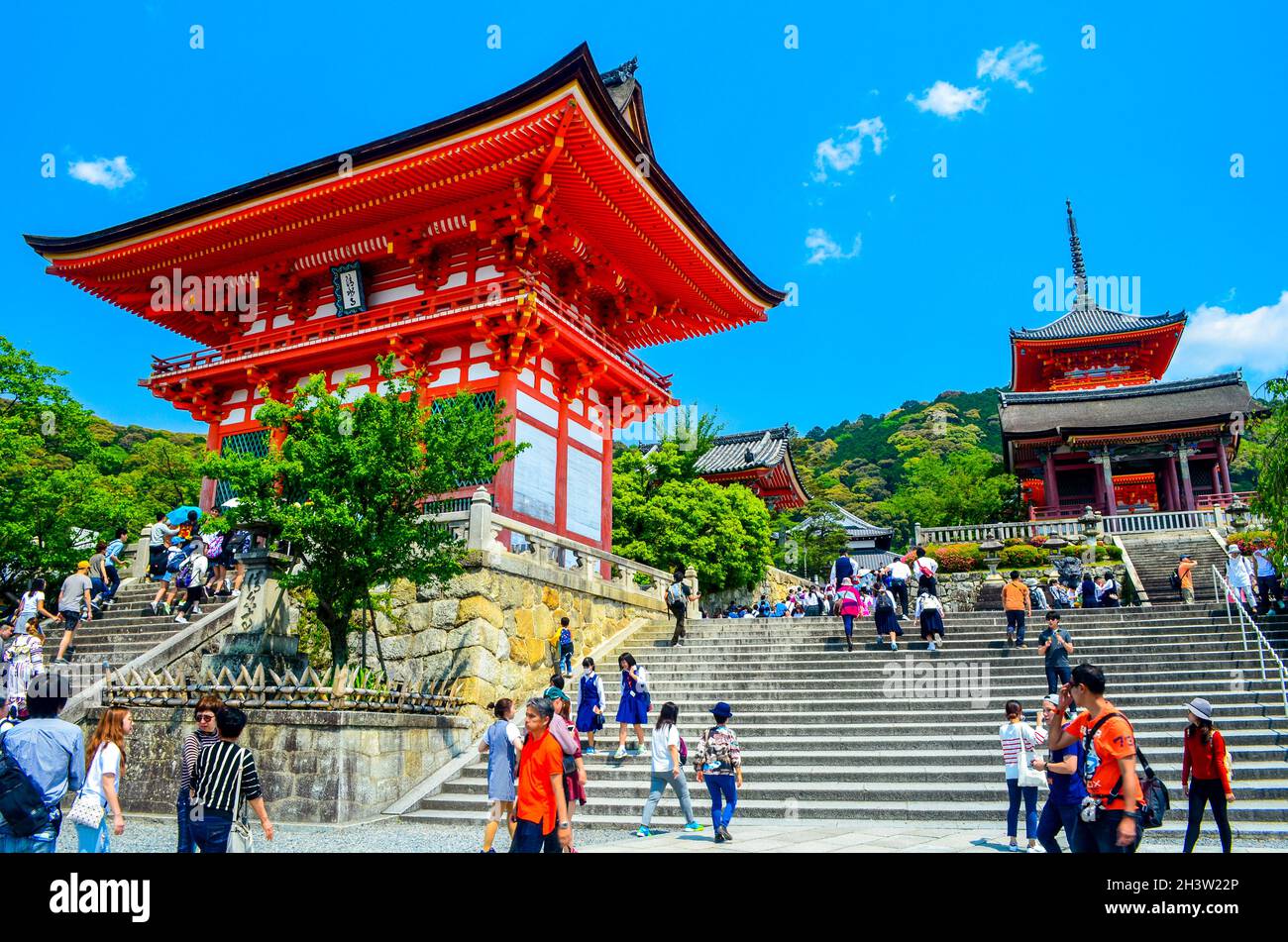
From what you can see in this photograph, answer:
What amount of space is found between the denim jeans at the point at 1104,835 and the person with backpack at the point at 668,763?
4540 mm

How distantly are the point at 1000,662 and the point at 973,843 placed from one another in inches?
261

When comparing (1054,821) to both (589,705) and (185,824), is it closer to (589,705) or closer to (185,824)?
Answer: (185,824)

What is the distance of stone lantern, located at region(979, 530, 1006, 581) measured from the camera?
26109 mm

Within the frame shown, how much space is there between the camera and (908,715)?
13.0 m

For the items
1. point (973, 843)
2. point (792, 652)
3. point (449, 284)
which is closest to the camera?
point (973, 843)

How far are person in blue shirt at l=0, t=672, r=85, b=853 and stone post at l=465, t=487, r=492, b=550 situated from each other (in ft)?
30.5

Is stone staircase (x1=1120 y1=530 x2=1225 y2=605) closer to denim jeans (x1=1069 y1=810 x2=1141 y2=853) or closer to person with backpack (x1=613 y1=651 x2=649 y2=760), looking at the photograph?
person with backpack (x1=613 y1=651 x2=649 y2=760)

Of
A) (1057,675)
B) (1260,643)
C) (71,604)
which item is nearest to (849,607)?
(1057,675)

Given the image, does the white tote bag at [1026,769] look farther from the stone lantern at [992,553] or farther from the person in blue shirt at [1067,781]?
the stone lantern at [992,553]

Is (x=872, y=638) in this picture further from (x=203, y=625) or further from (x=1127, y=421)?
(x=1127, y=421)

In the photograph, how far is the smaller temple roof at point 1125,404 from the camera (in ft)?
115

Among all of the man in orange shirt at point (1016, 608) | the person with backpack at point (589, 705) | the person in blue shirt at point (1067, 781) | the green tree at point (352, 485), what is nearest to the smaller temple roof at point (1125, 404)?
the man in orange shirt at point (1016, 608)

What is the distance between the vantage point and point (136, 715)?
1152cm

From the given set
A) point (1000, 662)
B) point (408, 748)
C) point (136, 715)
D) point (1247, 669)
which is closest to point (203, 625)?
point (136, 715)
